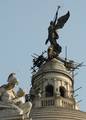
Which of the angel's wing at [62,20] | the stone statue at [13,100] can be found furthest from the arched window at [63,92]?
the stone statue at [13,100]

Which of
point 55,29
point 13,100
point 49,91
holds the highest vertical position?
point 55,29

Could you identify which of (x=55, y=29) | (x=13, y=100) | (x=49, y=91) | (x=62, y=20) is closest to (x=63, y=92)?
(x=49, y=91)

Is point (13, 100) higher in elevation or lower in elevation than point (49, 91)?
lower

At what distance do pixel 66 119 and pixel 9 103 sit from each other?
22.2 m

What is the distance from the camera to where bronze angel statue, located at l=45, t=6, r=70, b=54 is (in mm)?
64438

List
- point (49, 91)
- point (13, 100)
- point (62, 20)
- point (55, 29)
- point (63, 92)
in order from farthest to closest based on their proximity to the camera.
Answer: point (62, 20) < point (55, 29) < point (63, 92) < point (49, 91) < point (13, 100)

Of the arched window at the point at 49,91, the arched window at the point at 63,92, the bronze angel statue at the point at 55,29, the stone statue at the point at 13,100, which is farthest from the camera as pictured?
the bronze angel statue at the point at 55,29

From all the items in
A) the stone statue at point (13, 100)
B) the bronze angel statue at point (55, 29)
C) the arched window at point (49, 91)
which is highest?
the bronze angel statue at point (55, 29)

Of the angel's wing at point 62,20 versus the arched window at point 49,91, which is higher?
the angel's wing at point 62,20

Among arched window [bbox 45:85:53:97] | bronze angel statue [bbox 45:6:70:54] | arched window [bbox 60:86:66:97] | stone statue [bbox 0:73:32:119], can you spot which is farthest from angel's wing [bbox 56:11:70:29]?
stone statue [bbox 0:73:32:119]

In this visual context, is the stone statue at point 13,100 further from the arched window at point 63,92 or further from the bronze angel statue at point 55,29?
the bronze angel statue at point 55,29

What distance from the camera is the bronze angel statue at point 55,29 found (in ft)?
211

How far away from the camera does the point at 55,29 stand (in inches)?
2586

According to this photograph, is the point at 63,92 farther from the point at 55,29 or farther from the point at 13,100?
the point at 13,100
